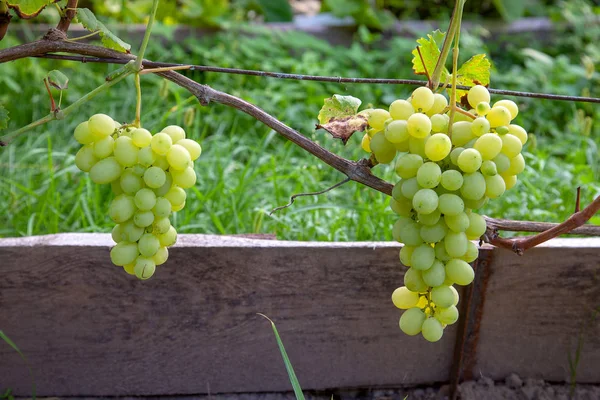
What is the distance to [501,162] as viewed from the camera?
74 cm

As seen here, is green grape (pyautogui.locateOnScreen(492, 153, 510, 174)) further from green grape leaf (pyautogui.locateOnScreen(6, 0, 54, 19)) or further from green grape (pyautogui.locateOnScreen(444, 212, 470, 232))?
green grape leaf (pyautogui.locateOnScreen(6, 0, 54, 19))

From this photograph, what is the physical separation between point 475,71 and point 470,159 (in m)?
0.22

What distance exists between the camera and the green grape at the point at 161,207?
797 mm

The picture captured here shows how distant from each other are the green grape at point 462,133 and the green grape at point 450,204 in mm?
66

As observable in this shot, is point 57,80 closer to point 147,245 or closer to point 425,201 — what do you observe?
point 147,245

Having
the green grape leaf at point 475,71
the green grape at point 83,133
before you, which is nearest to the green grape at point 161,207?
the green grape at point 83,133

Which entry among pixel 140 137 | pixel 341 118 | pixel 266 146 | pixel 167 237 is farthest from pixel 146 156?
pixel 266 146

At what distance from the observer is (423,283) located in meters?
0.79

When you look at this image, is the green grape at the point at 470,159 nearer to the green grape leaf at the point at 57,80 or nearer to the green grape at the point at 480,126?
the green grape at the point at 480,126

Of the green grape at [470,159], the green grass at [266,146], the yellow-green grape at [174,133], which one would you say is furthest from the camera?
the green grass at [266,146]

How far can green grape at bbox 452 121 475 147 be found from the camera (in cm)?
75

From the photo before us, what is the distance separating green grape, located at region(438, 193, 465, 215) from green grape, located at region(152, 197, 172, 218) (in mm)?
321

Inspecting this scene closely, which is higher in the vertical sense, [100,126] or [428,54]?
[428,54]

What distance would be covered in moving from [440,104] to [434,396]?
0.74 metres
